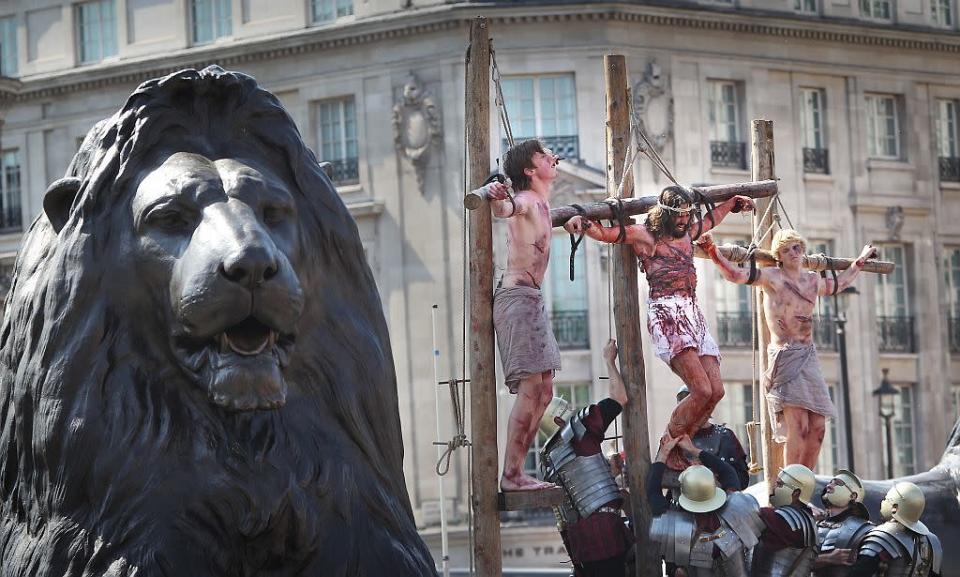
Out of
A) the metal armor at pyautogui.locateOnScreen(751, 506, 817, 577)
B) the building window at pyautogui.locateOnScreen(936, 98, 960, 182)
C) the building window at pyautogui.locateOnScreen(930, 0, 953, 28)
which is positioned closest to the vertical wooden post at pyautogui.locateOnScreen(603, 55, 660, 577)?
the metal armor at pyautogui.locateOnScreen(751, 506, 817, 577)

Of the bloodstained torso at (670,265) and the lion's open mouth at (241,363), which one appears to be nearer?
the lion's open mouth at (241,363)

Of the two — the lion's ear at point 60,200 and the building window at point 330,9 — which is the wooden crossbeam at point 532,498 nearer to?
the lion's ear at point 60,200

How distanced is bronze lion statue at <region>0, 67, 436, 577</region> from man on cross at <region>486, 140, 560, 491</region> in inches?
223

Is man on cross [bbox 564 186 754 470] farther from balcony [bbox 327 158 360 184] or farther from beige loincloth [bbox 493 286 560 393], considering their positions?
balcony [bbox 327 158 360 184]

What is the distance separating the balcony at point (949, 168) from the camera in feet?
163

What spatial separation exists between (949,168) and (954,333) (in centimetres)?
400

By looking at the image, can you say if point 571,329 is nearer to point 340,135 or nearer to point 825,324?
point 825,324

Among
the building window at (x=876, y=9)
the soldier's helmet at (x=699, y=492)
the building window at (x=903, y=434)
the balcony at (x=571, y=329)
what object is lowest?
the building window at (x=903, y=434)

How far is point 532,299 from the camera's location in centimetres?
1255

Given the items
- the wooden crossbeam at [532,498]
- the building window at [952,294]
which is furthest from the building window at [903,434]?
the wooden crossbeam at [532,498]

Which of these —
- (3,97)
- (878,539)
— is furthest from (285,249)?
(3,97)

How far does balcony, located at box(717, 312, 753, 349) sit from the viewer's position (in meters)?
44.9

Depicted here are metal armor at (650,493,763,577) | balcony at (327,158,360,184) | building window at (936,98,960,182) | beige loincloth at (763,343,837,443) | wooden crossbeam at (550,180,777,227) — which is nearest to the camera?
metal armor at (650,493,763,577)

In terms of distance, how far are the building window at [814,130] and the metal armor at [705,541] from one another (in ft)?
116
